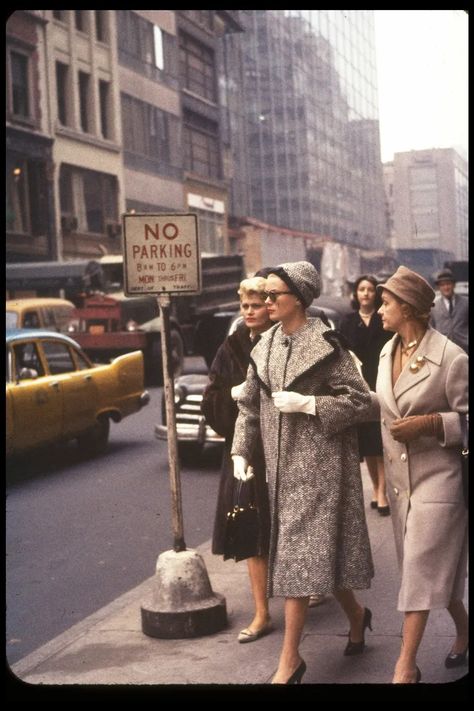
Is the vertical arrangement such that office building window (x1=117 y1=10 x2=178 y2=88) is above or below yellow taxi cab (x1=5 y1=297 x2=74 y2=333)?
above

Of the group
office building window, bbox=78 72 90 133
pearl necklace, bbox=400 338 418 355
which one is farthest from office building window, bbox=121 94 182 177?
pearl necklace, bbox=400 338 418 355

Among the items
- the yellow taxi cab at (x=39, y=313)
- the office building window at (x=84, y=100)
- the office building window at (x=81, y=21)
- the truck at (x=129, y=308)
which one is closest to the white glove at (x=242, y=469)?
the truck at (x=129, y=308)

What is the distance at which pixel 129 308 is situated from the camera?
25.3 m

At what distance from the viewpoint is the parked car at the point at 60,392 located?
1190cm

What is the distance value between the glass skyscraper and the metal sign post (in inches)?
1556

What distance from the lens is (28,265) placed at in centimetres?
2855

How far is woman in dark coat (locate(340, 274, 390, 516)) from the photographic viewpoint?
870 cm

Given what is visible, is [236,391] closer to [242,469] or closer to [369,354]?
[242,469]

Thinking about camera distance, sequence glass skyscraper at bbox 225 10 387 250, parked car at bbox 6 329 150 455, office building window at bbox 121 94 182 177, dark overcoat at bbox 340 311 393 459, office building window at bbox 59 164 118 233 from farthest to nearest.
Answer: glass skyscraper at bbox 225 10 387 250 < office building window at bbox 121 94 182 177 < office building window at bbox 59 164 118 233 < parked car at bbox 6 329 150 455 < dark overcoat at bbox 340 311 393 459

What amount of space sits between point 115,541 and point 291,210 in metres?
52.4

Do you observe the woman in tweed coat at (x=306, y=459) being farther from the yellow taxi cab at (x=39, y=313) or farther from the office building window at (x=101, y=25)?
the office building window at (x=101, y=25)

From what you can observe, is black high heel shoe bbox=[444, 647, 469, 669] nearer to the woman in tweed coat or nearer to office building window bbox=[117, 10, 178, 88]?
the woman in tweed coat

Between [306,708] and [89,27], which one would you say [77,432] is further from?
[89,27]

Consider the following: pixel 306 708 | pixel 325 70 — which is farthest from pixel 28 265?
pixel 325 70
